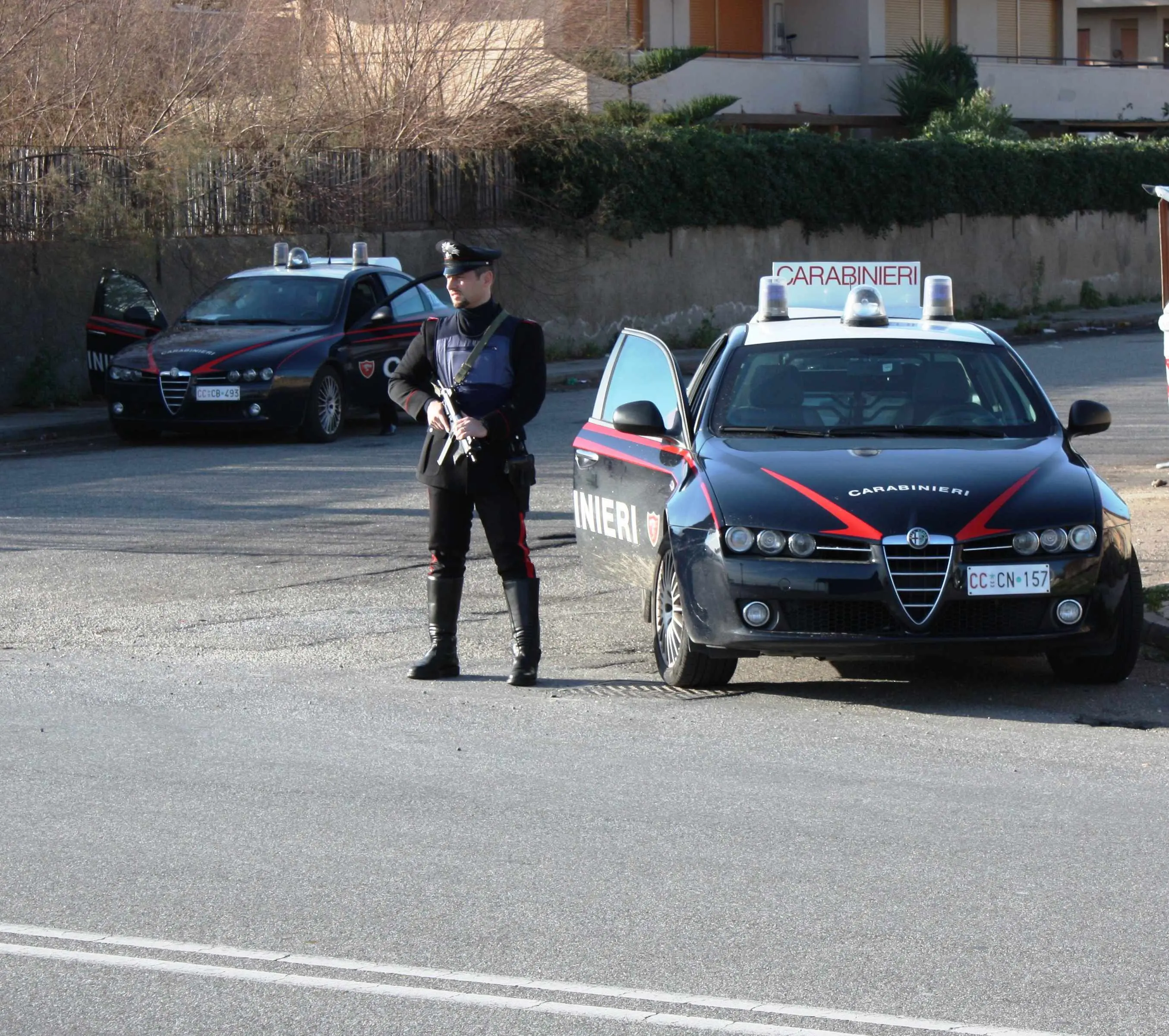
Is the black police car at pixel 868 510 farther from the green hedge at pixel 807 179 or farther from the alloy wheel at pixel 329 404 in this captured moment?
the green hedge at pixel 807 179

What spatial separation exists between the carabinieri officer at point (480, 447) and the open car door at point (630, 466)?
61 cm

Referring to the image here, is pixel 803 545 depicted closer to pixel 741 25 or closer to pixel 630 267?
pixel 630 267

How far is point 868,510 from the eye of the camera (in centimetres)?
727

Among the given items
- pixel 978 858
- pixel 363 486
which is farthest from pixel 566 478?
pixel 978 858

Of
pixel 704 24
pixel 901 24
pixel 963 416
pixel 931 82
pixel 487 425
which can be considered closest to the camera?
pixel 487 425

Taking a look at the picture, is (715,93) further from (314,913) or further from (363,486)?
(314,913)

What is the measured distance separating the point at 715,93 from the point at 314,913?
3683cm

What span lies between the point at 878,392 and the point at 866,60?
122 feet

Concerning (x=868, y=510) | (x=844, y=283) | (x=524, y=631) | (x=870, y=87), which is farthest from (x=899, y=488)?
(x=870, y=87)

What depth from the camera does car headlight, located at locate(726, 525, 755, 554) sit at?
24.0 ft

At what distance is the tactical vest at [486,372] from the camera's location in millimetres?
7945

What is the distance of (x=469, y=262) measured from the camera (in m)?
7.84

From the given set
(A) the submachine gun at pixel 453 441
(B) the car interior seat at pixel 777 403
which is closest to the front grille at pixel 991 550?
(B) the car interior seat at pixel 777 403

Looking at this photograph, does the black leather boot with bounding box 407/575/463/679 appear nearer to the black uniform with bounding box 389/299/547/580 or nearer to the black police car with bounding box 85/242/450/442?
the black uniform with bounding box 389/299/547/580
